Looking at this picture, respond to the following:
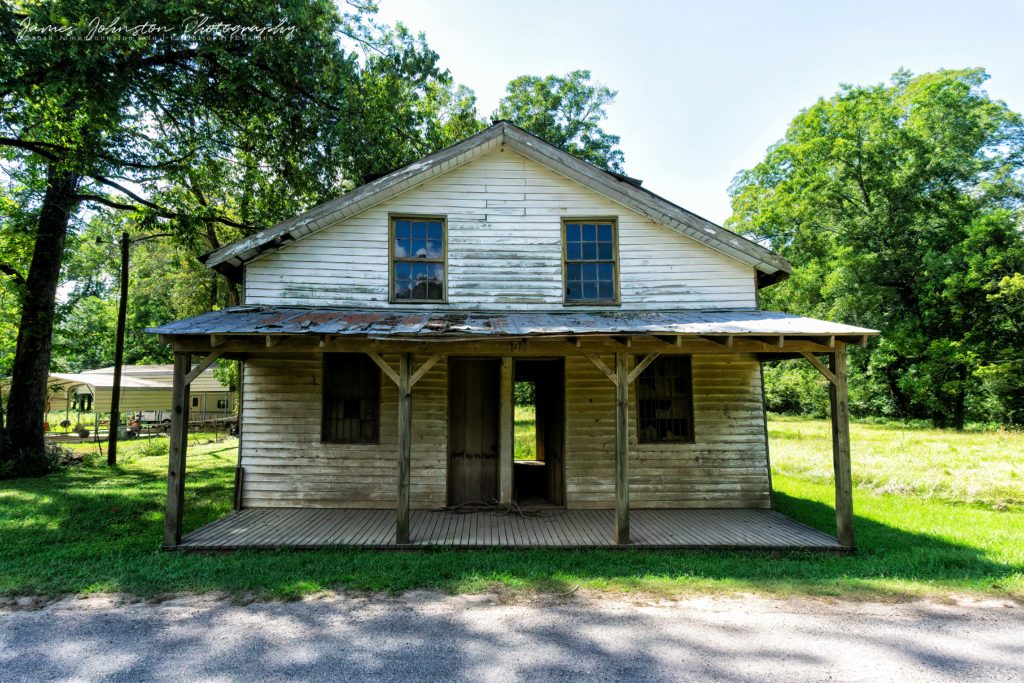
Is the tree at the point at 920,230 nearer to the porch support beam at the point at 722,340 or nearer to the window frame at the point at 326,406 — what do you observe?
the porch support beam at the point at 722,340

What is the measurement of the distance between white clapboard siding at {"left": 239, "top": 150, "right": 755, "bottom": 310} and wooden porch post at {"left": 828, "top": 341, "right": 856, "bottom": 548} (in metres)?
2.38

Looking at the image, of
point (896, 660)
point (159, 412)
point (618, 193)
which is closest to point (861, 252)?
point (618, 193)

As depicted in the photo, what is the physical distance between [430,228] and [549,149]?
8.16 ft

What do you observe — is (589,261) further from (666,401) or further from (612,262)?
(666,401)

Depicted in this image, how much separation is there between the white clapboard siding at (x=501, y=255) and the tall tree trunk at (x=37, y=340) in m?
8.71

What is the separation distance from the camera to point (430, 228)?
9.30 metres

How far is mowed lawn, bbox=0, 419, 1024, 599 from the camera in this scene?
5523 millimetres

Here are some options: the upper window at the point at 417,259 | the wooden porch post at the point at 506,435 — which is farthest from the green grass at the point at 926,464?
the upper window at the point at 417,259

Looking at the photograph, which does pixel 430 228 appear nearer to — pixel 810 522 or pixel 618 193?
pixel 618 193

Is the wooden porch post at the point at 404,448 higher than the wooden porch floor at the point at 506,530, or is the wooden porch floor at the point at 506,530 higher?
the wooden porch post at the point at 404,448

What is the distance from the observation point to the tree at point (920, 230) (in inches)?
866

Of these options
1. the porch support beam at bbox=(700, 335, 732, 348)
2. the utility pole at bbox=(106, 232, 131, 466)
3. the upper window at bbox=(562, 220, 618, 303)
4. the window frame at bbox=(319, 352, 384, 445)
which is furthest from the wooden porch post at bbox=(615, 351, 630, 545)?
the utility pole at bbox=(106, 232, 131, 466)

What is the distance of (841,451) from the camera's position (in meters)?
6.86

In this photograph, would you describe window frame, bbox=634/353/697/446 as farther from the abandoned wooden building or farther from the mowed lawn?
the mowed lawn
